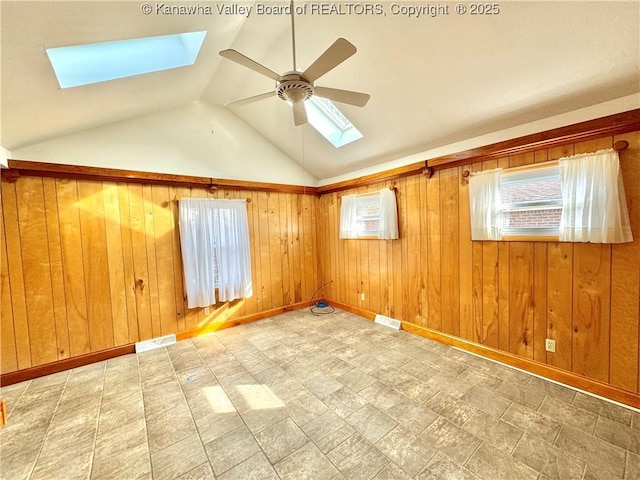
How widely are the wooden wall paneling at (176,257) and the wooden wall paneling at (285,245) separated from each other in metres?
1.53

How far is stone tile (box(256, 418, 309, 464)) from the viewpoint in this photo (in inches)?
63.4

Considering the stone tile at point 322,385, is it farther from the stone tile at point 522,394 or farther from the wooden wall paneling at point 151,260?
the wooden wall paneling at point 151,260

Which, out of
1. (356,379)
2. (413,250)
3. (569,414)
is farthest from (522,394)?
(413,250)

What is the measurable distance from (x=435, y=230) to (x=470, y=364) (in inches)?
57.8

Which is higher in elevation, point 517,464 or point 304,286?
point 304,286

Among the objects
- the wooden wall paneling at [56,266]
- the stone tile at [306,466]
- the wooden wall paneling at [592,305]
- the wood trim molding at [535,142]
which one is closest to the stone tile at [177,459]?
the stone tile at [306,466]

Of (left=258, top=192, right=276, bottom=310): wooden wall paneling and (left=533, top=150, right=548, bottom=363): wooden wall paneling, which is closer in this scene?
(left=533, top=150, right=548, bottom=363): wooden wall paneling

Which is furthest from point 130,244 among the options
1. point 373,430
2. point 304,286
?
point 373,430

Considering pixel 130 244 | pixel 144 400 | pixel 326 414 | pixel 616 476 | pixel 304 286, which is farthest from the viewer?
pixel 304 286

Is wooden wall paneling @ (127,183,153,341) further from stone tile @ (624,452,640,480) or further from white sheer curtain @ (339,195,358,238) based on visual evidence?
stone tile @ (624,452,640,480)

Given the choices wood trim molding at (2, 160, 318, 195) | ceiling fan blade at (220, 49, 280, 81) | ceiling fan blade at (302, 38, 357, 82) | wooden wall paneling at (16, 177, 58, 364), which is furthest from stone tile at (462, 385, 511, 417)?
wooden wall paneling at (16, 177, 58, 364)

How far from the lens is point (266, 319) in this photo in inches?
161

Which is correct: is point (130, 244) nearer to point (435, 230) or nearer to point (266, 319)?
point (266, 319)

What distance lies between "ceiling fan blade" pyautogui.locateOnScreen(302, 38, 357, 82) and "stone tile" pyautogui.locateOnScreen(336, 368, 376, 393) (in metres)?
2.47
